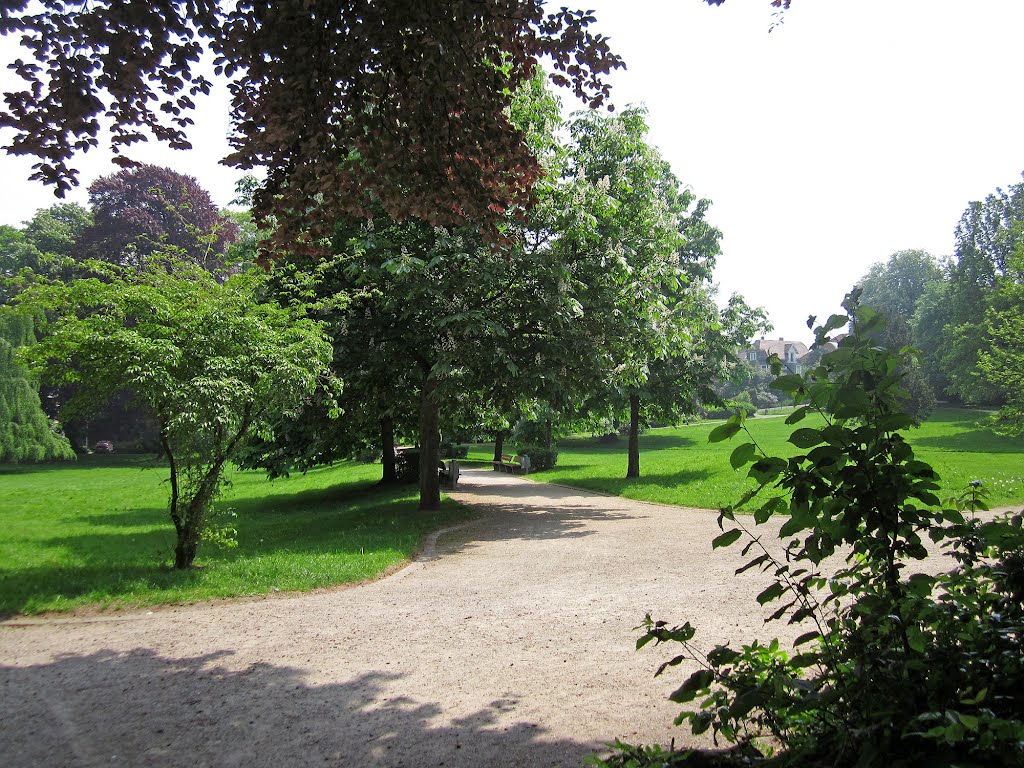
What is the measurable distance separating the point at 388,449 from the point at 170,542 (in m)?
8.94

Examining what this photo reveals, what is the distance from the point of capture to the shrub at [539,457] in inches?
1209

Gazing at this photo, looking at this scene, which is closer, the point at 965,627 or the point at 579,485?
the point at 965,627

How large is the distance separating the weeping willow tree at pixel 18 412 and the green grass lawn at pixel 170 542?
5.21 m

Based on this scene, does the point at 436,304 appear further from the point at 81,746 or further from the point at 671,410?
the point at 671,410

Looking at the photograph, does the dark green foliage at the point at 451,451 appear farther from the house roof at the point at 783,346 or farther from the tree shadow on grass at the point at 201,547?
the house roof at the point at 783,346

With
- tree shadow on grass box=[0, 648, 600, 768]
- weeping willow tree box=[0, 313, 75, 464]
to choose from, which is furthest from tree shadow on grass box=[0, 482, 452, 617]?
weeping willow tree box=[0, 313, 75, 464]

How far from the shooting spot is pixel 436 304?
12180 mm

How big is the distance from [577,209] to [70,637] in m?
10.2

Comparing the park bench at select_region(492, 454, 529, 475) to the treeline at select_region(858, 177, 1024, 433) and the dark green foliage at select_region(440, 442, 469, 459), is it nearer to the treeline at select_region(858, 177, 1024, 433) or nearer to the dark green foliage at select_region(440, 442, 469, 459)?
the dark green foliage at select_region(440, 442, 469, 459)

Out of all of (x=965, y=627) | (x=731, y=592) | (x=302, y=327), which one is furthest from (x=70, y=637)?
(x=965, y=627)

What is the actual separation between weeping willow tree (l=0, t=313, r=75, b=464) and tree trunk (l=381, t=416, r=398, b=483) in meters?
16.4

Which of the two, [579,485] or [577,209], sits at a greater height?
[577,209]

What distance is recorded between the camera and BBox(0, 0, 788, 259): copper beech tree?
4.51 m

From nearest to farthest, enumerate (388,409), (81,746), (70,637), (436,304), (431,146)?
(81,746) < (431,146) < (70,637) < (436,304) < (388,409)
